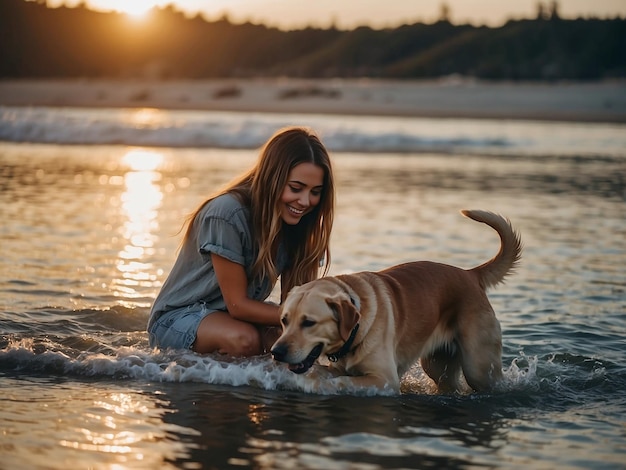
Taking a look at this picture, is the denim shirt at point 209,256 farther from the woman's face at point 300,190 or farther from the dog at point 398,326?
the dog at point 398,326

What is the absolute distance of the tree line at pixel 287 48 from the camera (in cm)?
3816

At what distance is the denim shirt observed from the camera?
6.05m

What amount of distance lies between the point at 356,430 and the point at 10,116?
2612cm

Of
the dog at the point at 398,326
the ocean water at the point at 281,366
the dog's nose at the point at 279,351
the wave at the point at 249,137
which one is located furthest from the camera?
the wave at the point at 249,137

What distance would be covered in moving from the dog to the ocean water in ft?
0.54

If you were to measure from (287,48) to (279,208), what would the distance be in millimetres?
97074

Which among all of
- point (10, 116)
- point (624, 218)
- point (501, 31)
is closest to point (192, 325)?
point (624, 218)

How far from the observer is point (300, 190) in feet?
20.0

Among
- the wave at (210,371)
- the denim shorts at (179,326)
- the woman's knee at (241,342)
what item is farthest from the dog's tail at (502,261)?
the denim shorts at (179,326)

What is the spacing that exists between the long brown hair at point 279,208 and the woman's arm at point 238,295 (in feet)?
0.51

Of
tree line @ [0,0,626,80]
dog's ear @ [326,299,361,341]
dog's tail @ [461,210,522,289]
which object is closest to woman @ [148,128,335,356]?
dog's ear @ [326,299,361,341]

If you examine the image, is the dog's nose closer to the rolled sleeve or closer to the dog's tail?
the rolled sleeve

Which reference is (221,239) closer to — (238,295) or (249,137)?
(238,295)

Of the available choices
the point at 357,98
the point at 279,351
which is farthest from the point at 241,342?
the point at 357,98
